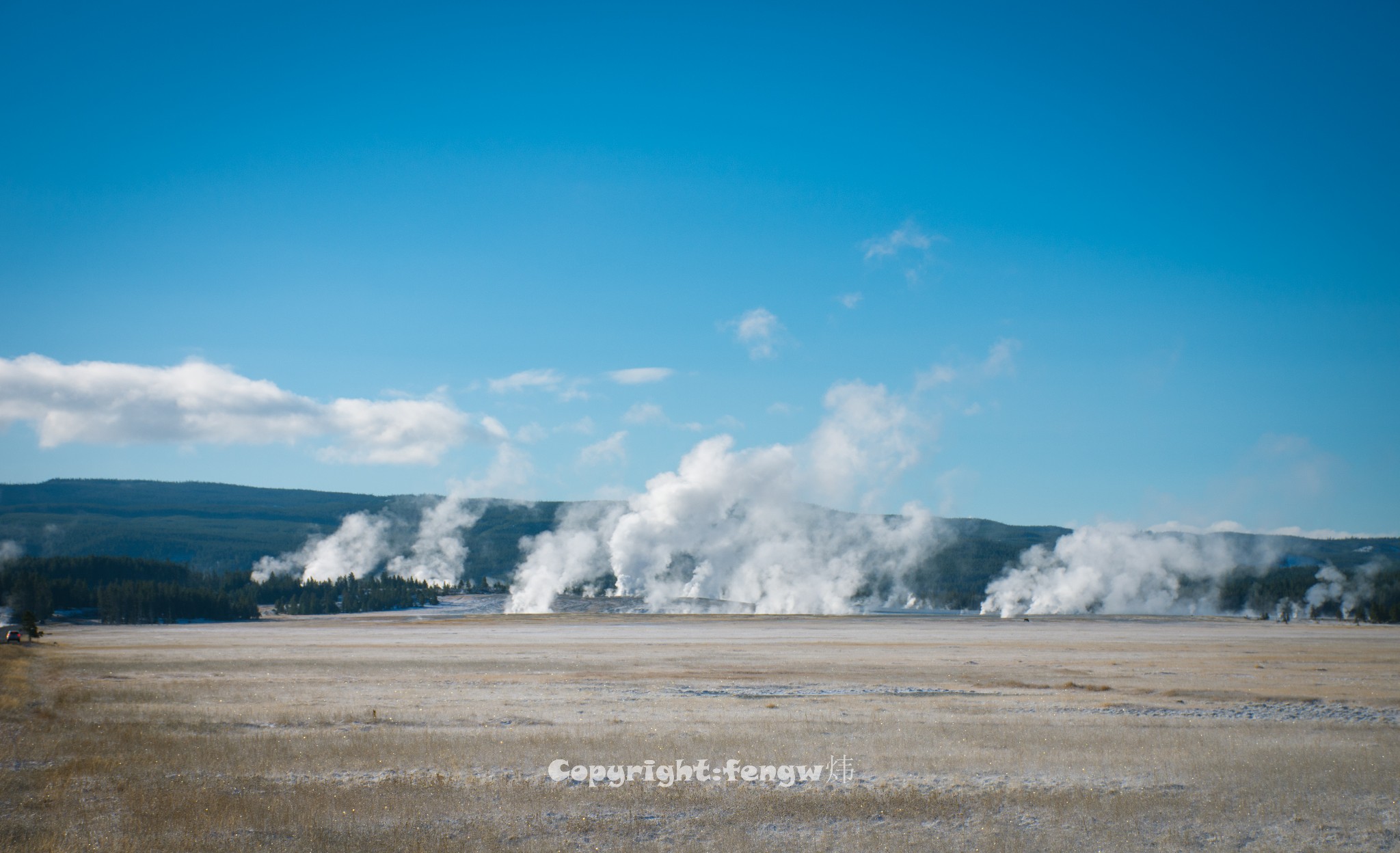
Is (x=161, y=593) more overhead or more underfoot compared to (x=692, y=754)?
more underfoot

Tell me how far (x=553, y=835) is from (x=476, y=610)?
168714 millimetres

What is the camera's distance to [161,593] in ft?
452

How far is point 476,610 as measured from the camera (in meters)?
176

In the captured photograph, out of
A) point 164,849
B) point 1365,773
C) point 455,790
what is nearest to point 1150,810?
point 1365,773

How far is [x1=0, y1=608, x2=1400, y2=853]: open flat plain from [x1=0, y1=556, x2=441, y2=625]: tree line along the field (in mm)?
98517

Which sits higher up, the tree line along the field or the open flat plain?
the open flat plain

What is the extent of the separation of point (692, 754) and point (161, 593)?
144 meters

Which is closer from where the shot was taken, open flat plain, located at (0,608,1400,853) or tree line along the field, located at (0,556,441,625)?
open flat plain, located at (0,608,1400,853)

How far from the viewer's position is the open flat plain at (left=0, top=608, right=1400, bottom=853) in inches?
615

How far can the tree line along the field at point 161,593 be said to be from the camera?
13288 cm

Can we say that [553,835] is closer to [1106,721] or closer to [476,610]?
[1106,721]

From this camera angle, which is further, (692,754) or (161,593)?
(161,593)

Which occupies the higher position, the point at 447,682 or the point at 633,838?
the point at 633,838

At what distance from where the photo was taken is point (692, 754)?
72.9 ft
